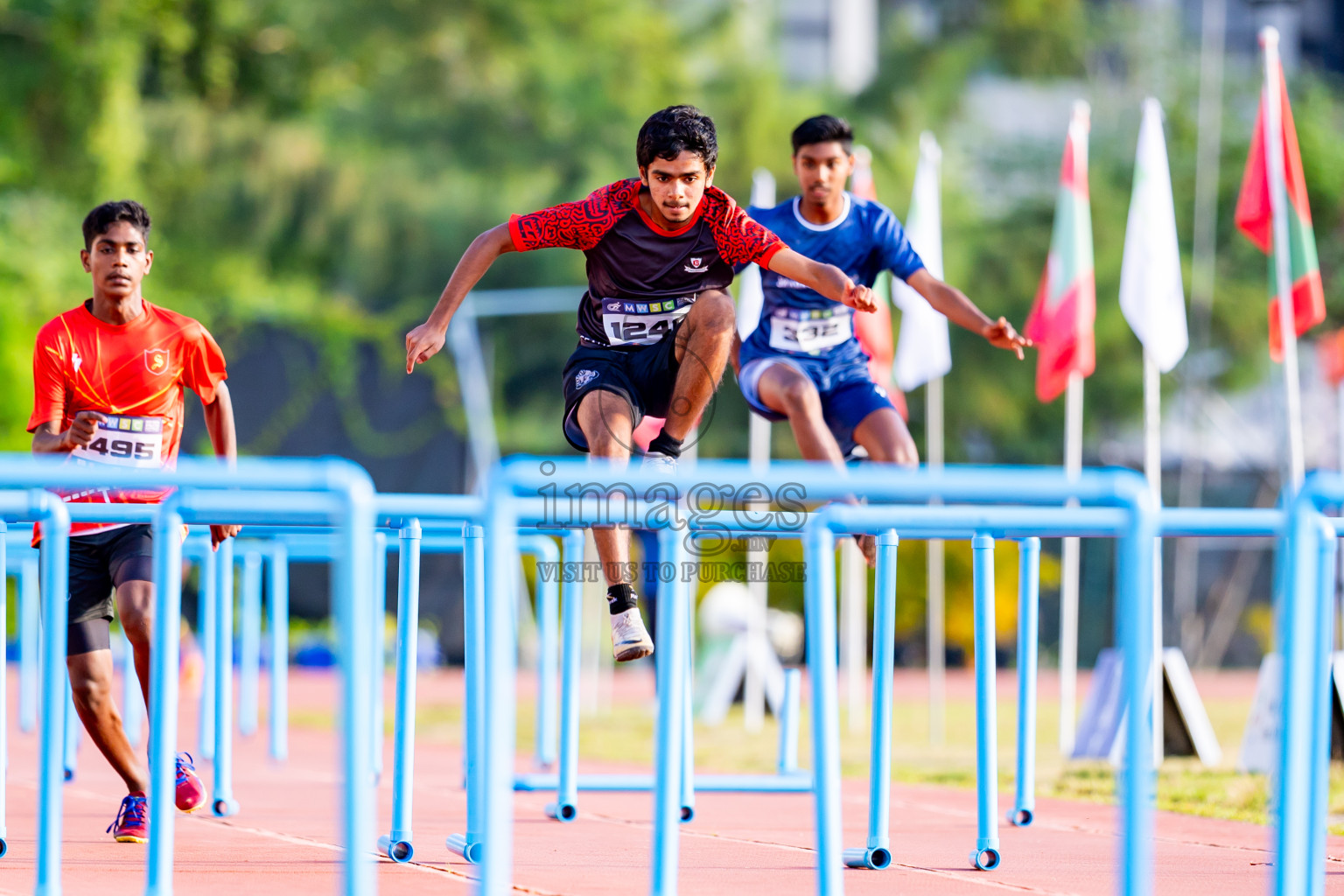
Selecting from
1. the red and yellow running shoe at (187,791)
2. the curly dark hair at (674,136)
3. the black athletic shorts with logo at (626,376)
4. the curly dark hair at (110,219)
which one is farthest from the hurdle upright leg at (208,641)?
the curly dark hair at (674,136)

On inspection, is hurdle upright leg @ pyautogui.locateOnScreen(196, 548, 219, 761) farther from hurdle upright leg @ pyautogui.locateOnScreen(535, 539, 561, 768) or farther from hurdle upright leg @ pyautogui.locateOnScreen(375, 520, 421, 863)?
hurdle upright leg @ pyautogui.locateOnScreen(535, 539, 561, 768)

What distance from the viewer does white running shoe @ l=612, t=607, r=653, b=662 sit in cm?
444

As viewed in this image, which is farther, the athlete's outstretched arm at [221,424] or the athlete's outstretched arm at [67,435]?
the athlete's outstretched arm at [221,424]

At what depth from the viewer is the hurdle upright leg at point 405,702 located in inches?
167

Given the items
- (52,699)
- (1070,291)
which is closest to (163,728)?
(52,699)

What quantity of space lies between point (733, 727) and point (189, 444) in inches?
360

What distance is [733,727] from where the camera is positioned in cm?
1104

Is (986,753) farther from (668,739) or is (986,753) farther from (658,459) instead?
(668,739)

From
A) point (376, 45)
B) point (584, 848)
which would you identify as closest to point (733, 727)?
point (584, 848)

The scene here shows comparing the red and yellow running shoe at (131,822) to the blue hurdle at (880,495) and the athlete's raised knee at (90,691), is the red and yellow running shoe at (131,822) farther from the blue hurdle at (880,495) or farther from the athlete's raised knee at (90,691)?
the blue hurdle at (880,495)

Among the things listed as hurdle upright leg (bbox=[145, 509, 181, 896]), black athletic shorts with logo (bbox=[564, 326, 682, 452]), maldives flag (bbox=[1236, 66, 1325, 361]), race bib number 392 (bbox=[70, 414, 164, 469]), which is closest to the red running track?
hurdle upright leg (bbox=[145, 509, 181, 896])

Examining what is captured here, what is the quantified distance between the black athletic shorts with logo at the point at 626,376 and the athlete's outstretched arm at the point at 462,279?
1.27 feet

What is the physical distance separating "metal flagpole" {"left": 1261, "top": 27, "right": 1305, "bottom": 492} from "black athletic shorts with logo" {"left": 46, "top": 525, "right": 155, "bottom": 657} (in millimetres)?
5692

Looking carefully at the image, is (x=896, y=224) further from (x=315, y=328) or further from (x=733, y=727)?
(x=315, y=328)
